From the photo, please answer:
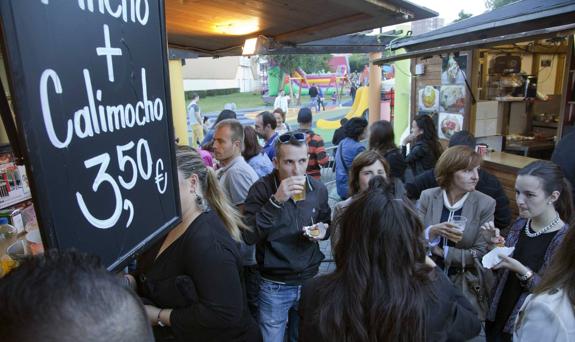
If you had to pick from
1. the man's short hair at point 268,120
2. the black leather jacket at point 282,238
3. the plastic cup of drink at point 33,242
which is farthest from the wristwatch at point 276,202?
the man's short hair at point 268,120

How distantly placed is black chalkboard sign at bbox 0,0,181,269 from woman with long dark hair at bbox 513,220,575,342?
1.52 meters

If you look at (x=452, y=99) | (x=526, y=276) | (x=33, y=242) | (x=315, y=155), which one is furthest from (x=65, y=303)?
(x=452, y=99)

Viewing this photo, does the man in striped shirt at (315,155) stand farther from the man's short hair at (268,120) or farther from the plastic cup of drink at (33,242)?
the plastic cup of drink at (33,242)

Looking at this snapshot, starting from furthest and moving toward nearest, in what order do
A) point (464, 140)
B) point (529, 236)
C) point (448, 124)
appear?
point (448, 124) < point (464, 140) < point (529, 236)

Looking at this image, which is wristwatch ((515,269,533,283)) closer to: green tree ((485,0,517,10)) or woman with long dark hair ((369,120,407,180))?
woman with long dark hair ((369,120,407,180))

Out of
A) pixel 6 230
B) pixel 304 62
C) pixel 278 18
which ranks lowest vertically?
pixel 6 230

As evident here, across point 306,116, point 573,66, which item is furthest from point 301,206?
point 573,66

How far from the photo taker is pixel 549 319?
152 cm

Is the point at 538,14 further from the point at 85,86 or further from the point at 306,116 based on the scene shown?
the point at 85,86

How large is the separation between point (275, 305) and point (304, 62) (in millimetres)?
27997

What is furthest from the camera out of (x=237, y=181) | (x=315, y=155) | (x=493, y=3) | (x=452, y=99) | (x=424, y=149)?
(x=493, y=3)

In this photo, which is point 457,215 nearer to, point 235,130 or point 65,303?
point 235,130

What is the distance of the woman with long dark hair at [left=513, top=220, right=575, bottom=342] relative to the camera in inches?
58.5

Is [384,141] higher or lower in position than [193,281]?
higher
